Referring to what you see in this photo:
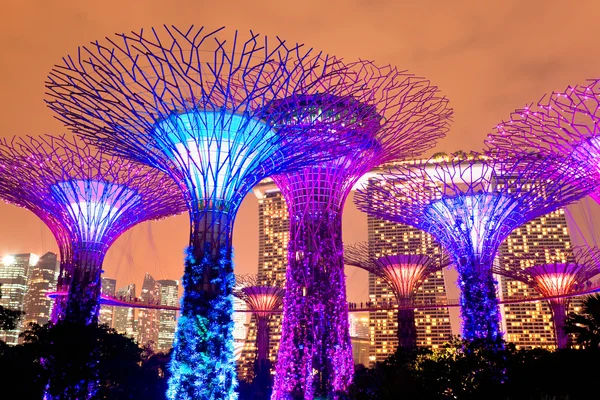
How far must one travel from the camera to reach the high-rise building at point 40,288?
142 m

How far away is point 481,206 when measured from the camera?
24781mm

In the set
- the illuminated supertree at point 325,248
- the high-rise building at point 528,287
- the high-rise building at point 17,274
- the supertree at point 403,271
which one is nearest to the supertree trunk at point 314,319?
the illuminated supertree at point 325,248

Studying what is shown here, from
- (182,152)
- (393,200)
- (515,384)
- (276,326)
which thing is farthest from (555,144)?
(276,326)

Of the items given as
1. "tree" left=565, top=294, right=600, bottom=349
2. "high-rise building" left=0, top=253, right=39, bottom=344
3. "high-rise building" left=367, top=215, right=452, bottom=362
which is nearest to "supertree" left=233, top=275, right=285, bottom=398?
"tree" left=565, top=294, right=600, bottom=349

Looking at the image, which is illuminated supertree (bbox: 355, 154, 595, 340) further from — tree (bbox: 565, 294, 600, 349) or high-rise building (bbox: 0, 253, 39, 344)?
high-rise building (bbox: 0, 253, 39, 344)

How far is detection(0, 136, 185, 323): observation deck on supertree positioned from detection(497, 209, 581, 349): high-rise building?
79327 mm

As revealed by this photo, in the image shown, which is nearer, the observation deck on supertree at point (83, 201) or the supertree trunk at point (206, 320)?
the supertree trunk at point (206, 320)

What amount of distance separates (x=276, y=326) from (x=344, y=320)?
79074mm

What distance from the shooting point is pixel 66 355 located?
65.5 feet

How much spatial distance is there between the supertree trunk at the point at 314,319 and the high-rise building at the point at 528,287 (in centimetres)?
7896

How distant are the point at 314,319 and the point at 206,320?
6324 millimetres

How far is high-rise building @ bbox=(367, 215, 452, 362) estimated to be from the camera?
9917cm

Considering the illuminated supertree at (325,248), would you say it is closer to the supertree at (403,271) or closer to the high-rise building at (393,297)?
the supertree at (403,271)

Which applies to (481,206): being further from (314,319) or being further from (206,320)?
(206,320)
